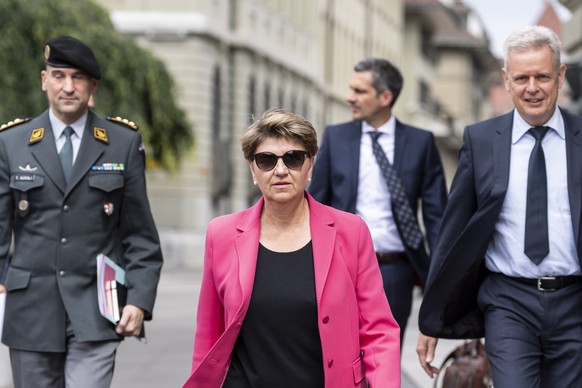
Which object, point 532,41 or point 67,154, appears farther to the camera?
point 67,154

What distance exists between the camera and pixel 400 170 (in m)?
7.54

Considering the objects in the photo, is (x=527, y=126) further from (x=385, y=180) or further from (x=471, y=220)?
(x=385, y=180)

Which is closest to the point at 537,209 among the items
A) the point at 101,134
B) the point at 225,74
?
the point at 101,134

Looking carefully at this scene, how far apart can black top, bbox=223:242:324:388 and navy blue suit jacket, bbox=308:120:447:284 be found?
9.15 ft

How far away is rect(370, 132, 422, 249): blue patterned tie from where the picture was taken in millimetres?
7344

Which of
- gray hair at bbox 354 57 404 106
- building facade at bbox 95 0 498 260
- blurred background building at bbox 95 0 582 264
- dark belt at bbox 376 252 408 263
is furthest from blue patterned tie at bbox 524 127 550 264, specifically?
building facade at bbox 95 0 498 260

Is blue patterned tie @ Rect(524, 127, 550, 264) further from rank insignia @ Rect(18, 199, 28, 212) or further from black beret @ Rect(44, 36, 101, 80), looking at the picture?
rank insignia @ Rect(18, 199, 28, 212)

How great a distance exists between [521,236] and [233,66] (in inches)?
1361

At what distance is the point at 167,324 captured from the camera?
1561 centimetres

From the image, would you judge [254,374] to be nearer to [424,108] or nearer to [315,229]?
[315,229]

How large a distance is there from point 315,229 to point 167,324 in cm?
1101

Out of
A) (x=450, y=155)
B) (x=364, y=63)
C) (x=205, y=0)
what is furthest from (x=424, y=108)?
(x=364, y=63)

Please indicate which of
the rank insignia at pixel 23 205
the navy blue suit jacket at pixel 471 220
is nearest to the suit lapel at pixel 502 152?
the navy blue suit jacket at pixel 471 220

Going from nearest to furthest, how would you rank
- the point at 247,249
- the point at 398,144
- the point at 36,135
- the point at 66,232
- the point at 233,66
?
the point at 247,249 → the point at 66,232 → the point at 36,135 → the point at 398,144 → the point at 233,66
